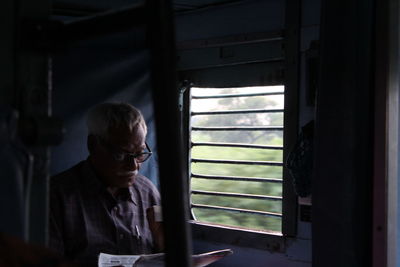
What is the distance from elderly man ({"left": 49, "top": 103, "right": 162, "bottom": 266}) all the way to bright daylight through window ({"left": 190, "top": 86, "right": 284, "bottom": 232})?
640 millimetres

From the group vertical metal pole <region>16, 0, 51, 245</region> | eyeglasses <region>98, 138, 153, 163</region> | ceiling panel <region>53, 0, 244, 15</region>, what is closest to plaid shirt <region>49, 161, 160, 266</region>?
eyeglasses <region>98, 138, 153, 163</region>

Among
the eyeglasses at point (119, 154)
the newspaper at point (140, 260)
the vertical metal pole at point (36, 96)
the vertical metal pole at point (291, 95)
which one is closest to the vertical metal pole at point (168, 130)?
the vertical metal pole at point (36, 96)

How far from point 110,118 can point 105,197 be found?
1.32 feet

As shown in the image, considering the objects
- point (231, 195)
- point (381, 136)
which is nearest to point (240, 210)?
point (231, 195)

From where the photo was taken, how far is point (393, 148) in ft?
8.52

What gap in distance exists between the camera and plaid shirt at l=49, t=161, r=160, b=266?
285cm

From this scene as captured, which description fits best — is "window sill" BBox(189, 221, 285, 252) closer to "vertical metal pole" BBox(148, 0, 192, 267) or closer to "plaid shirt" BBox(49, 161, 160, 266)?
"plaid shirt" BBox(49, 161, 160, 266)

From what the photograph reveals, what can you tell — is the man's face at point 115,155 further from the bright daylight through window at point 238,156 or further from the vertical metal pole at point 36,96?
the vertical metal pole at point 36,96

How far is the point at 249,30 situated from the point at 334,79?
99 cm

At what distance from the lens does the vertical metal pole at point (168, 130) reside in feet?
2.60

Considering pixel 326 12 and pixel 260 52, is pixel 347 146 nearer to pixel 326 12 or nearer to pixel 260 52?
pixel 326 12

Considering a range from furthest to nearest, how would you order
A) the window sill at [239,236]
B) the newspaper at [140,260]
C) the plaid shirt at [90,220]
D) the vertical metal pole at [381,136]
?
1. the window sill at [239,236]
2. the plaid shirt at [90,220]
3. the newspaper at [140,260]
4. the vertical metal pole at [381,136]

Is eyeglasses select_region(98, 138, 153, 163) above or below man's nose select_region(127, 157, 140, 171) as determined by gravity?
above

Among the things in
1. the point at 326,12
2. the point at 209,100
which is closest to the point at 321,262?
the point at 326,12
